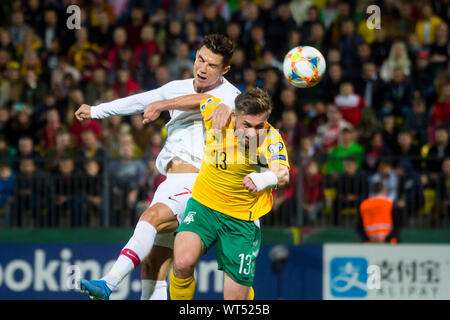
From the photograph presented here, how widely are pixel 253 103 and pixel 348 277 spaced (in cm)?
597

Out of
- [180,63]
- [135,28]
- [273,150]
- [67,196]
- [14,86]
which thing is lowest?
[67,196]

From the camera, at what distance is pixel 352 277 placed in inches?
475

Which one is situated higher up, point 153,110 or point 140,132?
point 140,132

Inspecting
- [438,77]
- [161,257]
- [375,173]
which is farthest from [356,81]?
[161,257]

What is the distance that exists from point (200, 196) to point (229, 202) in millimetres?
272

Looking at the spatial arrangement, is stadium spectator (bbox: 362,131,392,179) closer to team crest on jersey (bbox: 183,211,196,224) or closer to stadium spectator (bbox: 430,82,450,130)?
stadium spectator (bbox: 430,82,450,130)

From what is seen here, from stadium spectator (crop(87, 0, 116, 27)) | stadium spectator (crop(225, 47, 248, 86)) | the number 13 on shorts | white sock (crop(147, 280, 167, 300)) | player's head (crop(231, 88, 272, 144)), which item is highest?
stadium spectator (crop(87, 0, 116, 27))

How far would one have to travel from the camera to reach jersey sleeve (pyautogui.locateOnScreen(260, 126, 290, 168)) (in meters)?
6.79

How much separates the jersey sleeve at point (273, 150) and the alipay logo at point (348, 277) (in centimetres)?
556

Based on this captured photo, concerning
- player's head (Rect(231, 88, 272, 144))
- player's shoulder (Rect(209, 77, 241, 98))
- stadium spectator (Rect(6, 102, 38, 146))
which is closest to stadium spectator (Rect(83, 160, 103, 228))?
stadium spectator (Rect(6, 102, 38, 146))

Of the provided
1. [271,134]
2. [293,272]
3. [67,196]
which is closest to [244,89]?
[293,272]

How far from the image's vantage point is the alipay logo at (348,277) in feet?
39.4

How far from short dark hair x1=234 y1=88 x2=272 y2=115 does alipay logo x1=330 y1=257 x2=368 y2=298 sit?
18.9ft

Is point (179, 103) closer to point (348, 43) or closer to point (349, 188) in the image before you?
point (349, 188)
